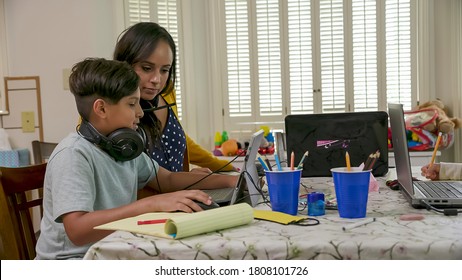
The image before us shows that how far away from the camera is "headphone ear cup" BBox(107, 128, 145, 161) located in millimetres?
1390

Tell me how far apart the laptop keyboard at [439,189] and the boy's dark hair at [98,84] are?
0.80 m

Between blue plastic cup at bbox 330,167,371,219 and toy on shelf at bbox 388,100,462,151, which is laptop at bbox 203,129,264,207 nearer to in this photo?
blue plastic cup at bbox 330,167,371,219

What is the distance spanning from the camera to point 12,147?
3.51 metres

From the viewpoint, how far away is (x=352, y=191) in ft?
3.67

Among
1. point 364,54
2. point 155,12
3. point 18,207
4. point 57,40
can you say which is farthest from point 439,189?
point 57,40

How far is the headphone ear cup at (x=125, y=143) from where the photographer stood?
1.39 metres

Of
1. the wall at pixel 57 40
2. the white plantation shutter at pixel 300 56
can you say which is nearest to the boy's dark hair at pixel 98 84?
the wall at pixel 57 40

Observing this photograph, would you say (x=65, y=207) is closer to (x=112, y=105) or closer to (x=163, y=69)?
(x=112, y=105)

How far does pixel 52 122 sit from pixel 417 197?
9.14 ft

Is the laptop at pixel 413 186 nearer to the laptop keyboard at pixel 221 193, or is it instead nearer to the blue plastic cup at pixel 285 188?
the blue plastic cup at pixel 285 188

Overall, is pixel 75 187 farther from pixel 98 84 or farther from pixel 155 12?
pixel 155 12

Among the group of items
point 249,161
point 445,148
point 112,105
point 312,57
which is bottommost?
point 445,148

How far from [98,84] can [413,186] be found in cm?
84

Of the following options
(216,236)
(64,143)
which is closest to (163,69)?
(64,143)
